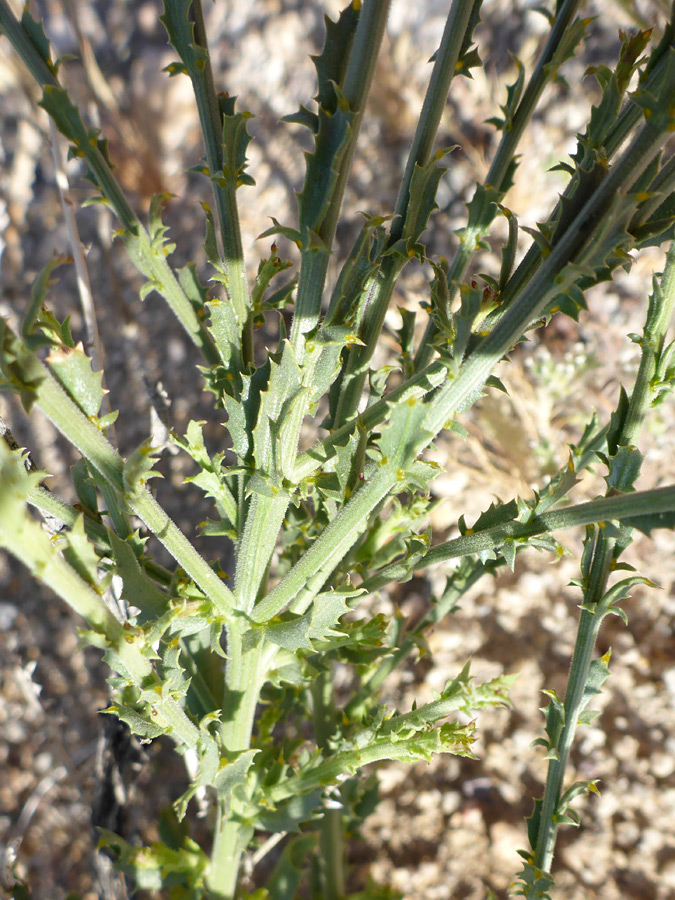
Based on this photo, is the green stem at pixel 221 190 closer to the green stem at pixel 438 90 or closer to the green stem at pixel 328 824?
the green stem at pixel 438 90

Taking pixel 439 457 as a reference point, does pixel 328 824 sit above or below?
below

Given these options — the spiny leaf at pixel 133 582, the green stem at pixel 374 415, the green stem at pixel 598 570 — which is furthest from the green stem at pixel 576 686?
the spiny leaf at pixel 133 582

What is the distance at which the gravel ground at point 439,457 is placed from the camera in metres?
1.54

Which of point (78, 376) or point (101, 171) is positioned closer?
point (78, 376)

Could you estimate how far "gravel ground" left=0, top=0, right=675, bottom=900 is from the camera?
1542 millimetres

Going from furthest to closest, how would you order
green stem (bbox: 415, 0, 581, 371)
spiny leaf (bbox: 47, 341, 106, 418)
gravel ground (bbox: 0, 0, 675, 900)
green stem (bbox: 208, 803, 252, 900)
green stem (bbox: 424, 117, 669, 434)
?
1. gravel ground (bbox: 0, 0, 675, 900)
2. green stem (bbox: 208, 803, 252, 900)
3. green stem (bbox: 415, 0, 581, 371)
4. spiny leaf (bbox: 47, 341, 106, 418)
5. green stem (bbox: 424, 117, 669, 434)

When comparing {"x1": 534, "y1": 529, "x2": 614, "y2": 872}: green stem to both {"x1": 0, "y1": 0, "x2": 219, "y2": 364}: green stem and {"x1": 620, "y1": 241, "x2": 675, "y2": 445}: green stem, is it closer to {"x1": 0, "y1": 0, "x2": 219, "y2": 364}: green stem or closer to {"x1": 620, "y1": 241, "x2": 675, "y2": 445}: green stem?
{"x1": 620, "y1": 241, "x2": 675, "y2": 445}: green stem

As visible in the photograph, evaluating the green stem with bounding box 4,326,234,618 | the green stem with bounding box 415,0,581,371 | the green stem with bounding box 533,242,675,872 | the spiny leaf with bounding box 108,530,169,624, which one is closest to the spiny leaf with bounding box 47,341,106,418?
the green stem with bounding box 4,326,234,618

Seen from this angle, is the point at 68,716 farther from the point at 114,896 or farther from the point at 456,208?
the point at 456,208

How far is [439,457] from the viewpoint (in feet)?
6.63

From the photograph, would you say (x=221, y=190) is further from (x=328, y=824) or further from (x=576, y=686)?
(x=328, y=824)

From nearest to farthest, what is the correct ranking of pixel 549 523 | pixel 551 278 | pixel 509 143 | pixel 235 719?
pixel 551 278
pixel 549 523
pixel 509 143
pixel 235 719

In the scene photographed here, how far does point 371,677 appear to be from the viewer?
1.19 m

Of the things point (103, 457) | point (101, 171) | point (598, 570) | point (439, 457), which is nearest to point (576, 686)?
point (598, 570)
